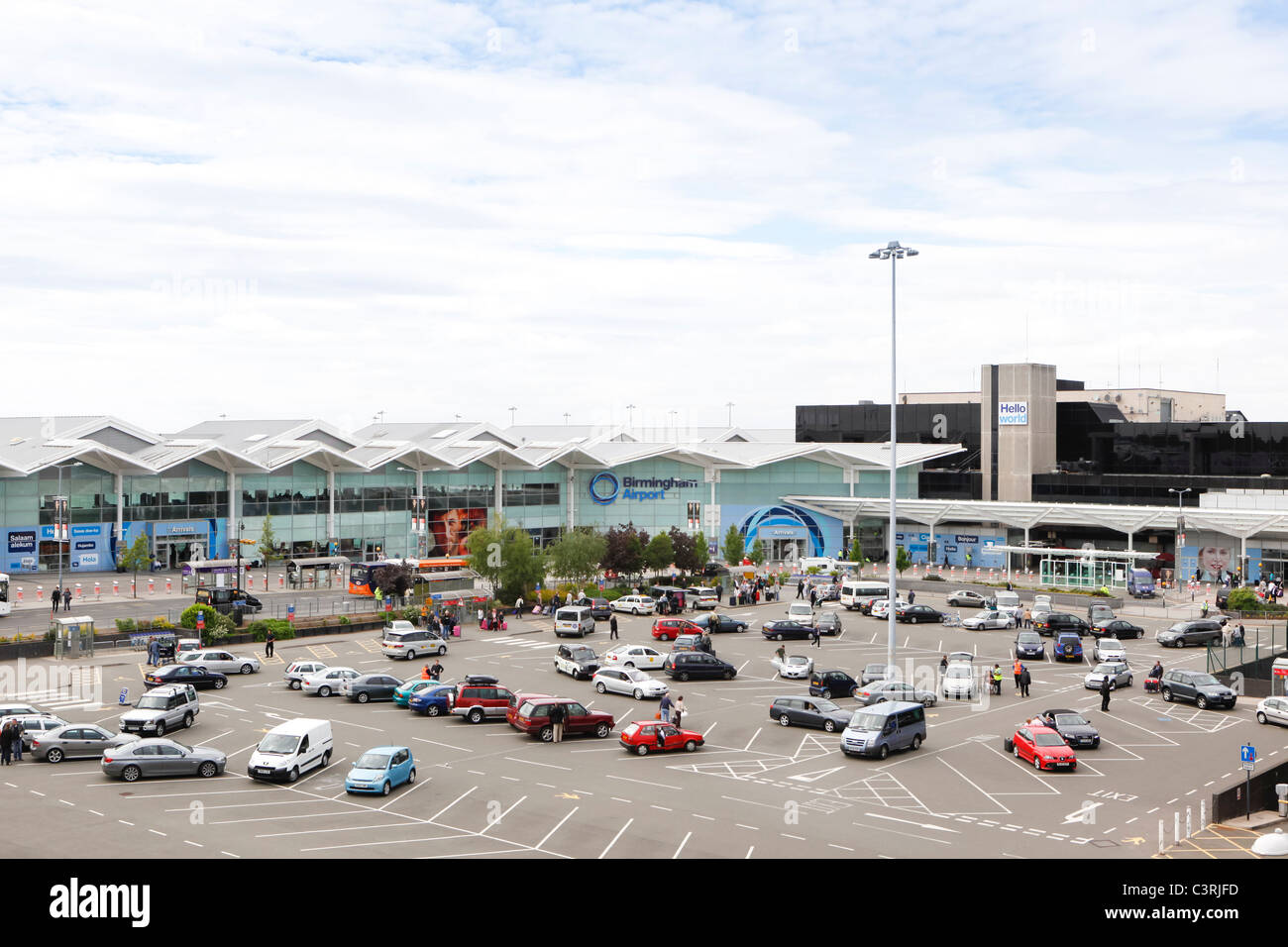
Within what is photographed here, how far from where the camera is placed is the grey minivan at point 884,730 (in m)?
28.1

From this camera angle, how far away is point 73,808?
22.3 meters

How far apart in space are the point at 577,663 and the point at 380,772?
51.7 feet

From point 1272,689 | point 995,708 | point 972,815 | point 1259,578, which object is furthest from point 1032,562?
point 972,815

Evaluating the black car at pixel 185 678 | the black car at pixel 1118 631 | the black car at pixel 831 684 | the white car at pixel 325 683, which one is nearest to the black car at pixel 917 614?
the black car at pixel 1118 631

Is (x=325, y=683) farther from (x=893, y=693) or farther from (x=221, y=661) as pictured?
(x=893, y=693)

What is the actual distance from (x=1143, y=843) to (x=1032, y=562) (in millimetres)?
60846

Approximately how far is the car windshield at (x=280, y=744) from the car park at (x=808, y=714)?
13.7 m

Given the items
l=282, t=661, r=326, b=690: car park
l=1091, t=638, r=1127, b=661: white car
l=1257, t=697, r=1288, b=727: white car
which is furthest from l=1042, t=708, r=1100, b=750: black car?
l=282, t=661, r=326, b=690: car park

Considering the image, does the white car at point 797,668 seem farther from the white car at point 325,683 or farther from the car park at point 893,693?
the white car at point 325,683

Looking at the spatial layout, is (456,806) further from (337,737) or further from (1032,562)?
(1032,562)

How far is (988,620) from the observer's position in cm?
5281

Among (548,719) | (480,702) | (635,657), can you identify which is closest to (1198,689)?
(635,657)

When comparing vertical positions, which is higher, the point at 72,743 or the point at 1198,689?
the point at 72,743

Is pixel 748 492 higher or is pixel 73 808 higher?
pixel 748 492
